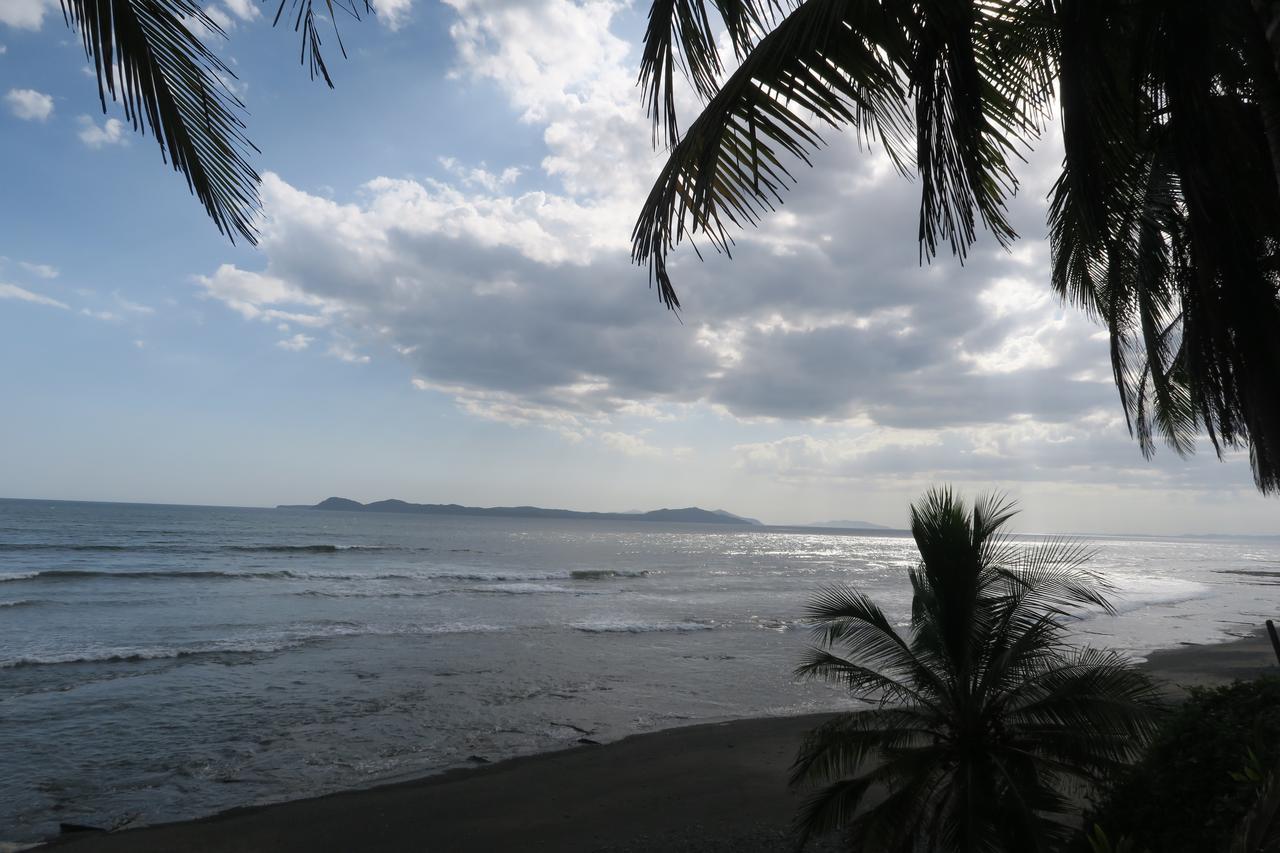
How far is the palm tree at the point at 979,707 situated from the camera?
5289mm

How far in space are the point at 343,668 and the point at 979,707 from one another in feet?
52.7

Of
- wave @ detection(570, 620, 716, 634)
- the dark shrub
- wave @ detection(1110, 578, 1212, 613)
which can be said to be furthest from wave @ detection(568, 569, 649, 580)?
the dark shrub

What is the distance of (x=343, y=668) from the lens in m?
17.8

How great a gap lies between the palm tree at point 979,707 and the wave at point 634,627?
18.7 m

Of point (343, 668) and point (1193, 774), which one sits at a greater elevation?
point (1193, 774)

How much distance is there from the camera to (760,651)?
21344 mm

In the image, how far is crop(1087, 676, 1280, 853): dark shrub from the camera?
4.53m

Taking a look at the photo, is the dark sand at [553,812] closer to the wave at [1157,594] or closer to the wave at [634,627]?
the wave at [634,627]

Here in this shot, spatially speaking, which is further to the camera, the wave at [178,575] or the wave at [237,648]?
the wave at [178,575]

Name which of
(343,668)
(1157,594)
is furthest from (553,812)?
(1157,594)

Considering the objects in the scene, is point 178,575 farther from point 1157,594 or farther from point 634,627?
point 1157,594

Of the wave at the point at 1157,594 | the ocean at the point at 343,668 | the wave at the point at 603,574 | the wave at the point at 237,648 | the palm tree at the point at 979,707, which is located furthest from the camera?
the wave at the point at 603,574

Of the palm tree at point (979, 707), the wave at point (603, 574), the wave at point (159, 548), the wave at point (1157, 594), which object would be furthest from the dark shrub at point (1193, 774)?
the wave at point (159, 548)

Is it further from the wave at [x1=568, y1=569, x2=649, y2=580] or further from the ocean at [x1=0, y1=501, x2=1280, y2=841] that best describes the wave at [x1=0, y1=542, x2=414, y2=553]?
the wave at [x1=568, y1=569, x2=649, y2=580]
